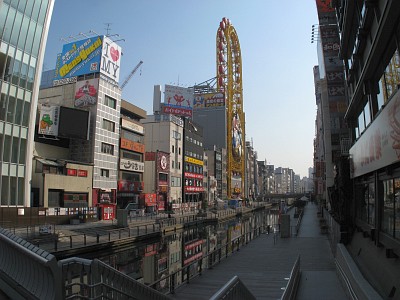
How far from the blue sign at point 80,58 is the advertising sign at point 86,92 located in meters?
2.22

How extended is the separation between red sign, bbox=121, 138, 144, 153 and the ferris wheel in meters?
48.2

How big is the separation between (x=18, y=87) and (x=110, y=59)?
767 inches

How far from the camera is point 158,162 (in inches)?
2613

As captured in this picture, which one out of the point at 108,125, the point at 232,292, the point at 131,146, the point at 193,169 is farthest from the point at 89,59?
the point at 232,292

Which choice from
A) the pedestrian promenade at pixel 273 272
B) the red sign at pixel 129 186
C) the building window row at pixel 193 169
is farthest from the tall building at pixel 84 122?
the building window row at pixel 193 169

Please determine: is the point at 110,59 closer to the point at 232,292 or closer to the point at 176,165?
the point at 176,165

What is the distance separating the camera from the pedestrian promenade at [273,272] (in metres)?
11.7

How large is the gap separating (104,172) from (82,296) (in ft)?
144

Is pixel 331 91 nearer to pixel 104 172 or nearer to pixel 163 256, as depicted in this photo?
pixel 163 256

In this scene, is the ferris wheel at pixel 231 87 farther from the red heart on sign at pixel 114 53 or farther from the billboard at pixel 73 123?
the billboard at pixel 73 123

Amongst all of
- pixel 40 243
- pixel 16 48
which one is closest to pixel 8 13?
pixel 16 48

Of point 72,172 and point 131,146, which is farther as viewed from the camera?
point 131,146

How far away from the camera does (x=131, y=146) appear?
5578 centimetres

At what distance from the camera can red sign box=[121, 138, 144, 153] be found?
176ft
